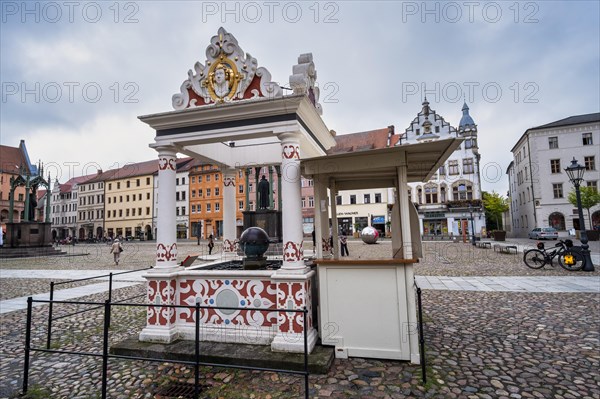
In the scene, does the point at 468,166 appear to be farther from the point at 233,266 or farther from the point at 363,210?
the point at 233,266

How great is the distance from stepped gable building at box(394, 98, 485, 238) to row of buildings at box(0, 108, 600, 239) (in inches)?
4.8

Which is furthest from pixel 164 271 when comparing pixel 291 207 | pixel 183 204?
pixel 183 204

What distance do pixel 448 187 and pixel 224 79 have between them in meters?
45.6

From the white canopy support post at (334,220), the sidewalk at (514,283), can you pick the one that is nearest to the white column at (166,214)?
the white canopy support post at (334,220)

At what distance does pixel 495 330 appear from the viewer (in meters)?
5.73

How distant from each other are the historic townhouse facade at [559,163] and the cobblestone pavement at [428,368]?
40.6 m

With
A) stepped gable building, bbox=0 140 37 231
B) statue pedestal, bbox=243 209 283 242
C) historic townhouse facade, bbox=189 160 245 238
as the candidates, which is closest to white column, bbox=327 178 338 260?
statue pedestal, bbox=243 209 283 242

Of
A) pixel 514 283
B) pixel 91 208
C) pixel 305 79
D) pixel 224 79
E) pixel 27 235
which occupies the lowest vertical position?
pixel 514 283

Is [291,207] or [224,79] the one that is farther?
[224,79]

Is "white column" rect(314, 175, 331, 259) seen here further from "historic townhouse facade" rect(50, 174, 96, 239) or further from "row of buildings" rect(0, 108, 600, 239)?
"historic townhouse facade" rect(50, 174, 96, 239)

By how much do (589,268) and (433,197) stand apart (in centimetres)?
3477

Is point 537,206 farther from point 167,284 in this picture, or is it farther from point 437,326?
point 167,284

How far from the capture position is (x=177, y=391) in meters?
3.80

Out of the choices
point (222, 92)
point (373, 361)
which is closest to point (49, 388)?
A: point (373, 361)
